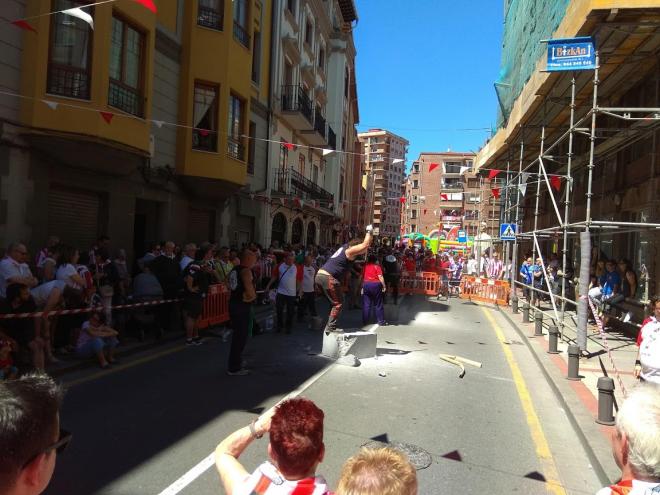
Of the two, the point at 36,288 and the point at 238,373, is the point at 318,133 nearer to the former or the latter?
the point at 36,288

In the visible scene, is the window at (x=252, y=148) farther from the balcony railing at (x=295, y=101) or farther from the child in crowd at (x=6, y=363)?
the child in crowd at (x=6, y=363)

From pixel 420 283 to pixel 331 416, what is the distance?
1561 centimetres

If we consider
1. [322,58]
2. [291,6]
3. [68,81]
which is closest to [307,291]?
[68,81]

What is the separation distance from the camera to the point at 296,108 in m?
22.6

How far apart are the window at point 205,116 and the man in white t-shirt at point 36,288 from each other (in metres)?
8.39

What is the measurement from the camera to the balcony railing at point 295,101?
22.6m

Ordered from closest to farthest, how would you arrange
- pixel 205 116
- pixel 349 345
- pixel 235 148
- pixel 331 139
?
pixel 349 345 → pixel 205 116 → pixel 235 148 → pixel 331 139

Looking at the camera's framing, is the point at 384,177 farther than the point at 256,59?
Yes

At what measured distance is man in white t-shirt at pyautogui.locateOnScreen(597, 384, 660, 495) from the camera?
6.59 feet

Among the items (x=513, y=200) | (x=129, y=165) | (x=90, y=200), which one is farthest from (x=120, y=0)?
(x=513, y=200)

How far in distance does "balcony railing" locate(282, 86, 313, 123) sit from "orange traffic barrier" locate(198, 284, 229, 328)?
44.6 ft

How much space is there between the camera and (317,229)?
105ft

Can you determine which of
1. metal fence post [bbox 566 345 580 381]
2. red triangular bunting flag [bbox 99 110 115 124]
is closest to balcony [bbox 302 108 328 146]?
red triangular bunting flag [bbox 99 110 115 124]

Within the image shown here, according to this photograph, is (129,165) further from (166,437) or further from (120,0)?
(166,437)
